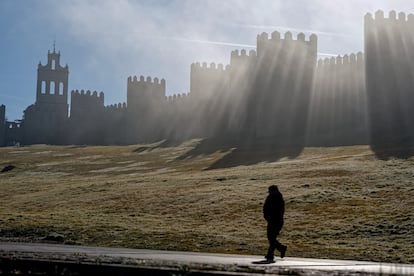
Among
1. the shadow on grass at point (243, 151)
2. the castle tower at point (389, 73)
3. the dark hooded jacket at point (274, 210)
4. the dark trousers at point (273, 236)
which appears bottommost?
the dark trousers at point (273, 236)

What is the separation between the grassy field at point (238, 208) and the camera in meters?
23.9

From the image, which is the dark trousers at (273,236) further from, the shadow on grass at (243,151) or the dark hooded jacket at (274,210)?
the shadow on grass at (243,151)

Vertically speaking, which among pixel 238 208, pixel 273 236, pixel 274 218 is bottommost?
pixel 273 236

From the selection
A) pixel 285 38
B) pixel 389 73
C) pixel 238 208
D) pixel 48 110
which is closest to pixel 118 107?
pixel 48 110

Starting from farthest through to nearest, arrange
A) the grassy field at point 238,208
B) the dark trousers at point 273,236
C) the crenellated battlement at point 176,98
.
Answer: the crenellated battlement at point 176,98 → the grassy field at point 238,208 → the dark trousers at point 273,236

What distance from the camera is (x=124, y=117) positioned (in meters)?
118

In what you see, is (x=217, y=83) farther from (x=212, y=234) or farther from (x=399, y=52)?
(x=212, y=234)

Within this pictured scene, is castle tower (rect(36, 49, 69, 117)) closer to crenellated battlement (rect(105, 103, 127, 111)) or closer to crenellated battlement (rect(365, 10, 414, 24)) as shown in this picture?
crenellated battlement (rect(105, 103, 127, 111))

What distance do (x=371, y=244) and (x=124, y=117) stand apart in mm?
95772

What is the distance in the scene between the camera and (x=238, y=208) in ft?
113

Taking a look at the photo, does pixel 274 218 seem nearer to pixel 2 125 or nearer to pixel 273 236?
pixel 273 236

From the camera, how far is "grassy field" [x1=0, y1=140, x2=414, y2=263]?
23891 millimetres

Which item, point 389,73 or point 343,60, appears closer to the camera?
point 389,73

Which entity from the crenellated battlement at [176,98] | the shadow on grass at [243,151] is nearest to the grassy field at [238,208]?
the shadow on grass at [243,151]
